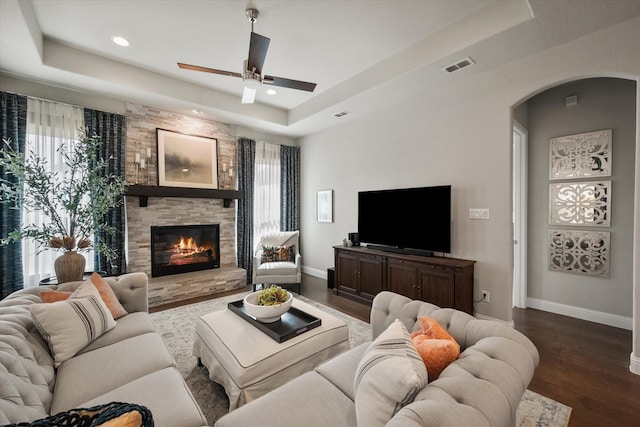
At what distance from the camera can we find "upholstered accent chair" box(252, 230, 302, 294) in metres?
4.27

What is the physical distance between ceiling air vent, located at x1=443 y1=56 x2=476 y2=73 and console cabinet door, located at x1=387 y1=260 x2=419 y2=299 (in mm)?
2281

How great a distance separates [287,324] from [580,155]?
395cm

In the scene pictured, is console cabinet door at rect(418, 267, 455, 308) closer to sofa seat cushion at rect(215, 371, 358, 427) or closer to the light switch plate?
the light switch plate

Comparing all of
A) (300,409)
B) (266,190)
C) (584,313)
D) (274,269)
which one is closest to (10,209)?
(274,269)

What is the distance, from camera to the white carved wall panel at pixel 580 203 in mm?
3170

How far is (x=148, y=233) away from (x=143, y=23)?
2.76m

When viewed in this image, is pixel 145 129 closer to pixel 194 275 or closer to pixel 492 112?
pixel 194 275

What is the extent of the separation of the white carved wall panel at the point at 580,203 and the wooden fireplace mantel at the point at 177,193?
466cm

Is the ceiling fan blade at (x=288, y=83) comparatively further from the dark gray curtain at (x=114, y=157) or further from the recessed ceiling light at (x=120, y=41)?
the dark gray curtain at (x=114, y=157)

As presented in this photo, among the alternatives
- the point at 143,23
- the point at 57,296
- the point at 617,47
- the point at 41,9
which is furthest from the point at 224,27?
the point at 617,47

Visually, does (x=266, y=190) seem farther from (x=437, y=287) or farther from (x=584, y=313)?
(x=584, y=313)

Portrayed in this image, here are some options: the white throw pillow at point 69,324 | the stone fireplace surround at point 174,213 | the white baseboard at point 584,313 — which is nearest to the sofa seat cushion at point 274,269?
the stone fireplace surround at point 174,213

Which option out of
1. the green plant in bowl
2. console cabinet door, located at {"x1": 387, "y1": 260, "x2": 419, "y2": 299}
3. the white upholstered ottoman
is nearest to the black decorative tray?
the white upholstered ottoman

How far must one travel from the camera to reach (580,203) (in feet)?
10.9
